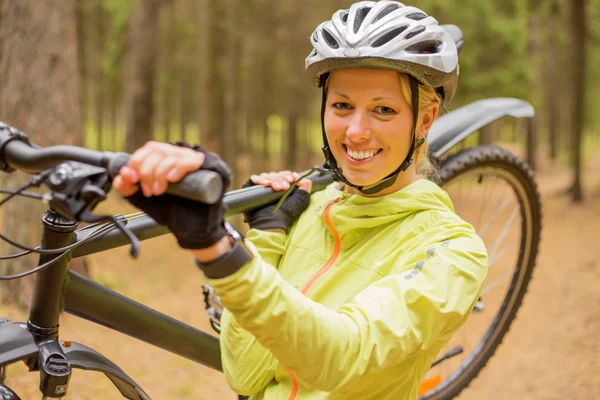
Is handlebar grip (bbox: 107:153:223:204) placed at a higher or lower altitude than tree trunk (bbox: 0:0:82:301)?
higher

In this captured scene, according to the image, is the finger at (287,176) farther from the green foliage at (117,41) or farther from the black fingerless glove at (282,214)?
the green foliage at (117,41)

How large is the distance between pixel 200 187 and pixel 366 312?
624 millimetres

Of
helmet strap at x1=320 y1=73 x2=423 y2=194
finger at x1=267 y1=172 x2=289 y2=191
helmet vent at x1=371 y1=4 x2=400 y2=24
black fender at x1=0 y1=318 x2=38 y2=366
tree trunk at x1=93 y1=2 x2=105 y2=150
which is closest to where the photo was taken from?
black fender at x1=0 y1=318 x2=38 y2=366

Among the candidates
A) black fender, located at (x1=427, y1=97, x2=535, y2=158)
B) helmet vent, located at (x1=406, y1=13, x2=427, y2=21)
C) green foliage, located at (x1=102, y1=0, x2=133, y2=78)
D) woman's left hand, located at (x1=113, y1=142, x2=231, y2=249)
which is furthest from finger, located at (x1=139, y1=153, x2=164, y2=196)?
green foliage, located at (x1=102, y1=0, x2=133, y2=78)

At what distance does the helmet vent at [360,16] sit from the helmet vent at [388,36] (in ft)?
0.45

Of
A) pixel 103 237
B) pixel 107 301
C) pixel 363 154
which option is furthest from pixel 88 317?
pixel 363 154

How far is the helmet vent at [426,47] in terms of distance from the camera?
7.55 ft

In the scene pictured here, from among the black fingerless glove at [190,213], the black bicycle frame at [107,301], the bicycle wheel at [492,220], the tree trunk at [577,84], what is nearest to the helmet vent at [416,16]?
the black bicycle frame at [107,301]

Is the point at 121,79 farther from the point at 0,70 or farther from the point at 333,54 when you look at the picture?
the point at 333,54

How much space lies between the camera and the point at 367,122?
2.12m

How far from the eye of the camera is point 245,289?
1.42 metres

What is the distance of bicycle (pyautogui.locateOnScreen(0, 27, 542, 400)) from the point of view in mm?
1413

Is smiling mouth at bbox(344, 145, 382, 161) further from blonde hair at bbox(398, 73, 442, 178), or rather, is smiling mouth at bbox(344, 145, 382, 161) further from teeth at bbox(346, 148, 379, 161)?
blonde hair at bbox(398, 73, 442, 178)

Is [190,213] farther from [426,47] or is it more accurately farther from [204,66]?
[204,66]
